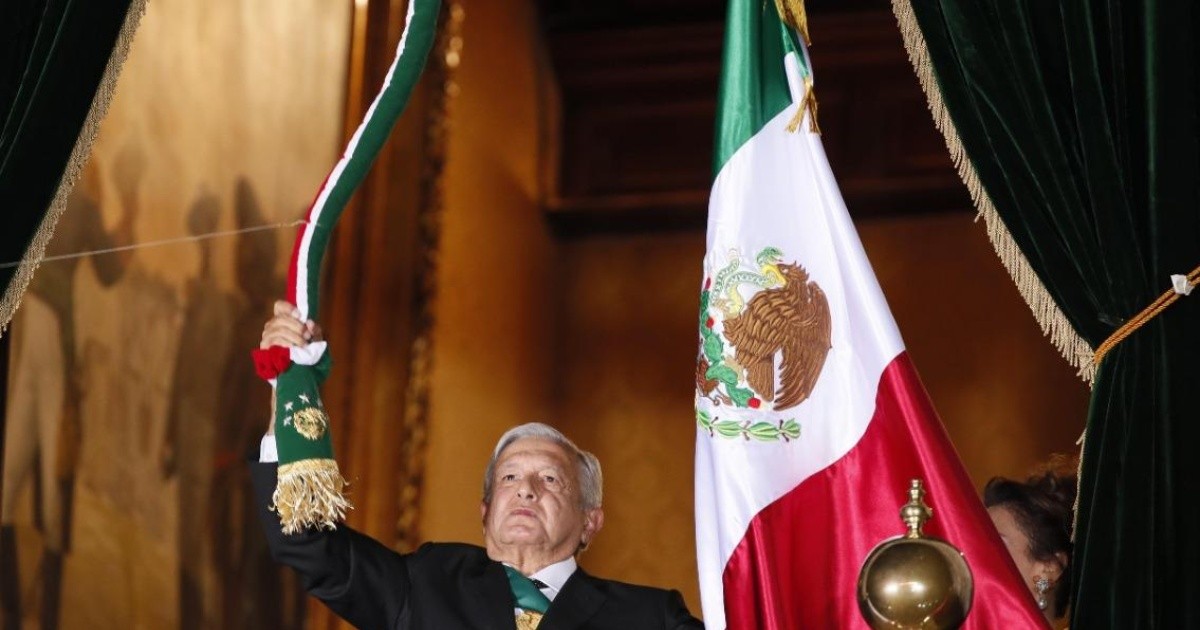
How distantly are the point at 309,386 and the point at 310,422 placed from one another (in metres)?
0.06

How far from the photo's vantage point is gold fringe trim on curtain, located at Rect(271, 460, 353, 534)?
2.79 metres

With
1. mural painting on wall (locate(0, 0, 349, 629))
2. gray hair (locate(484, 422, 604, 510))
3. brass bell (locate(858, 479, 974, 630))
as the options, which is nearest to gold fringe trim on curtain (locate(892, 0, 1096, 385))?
brass bell (locate(858, 479, 974, 630))

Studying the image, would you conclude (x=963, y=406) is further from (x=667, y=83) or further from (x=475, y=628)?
(x=475, y=628)

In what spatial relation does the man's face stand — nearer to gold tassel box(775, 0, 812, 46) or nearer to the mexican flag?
the mexican flag

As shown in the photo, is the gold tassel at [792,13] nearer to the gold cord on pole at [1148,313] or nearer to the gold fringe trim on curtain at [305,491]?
the gold cord on pole at [1148,313]

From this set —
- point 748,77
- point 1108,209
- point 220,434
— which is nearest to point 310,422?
point 748,77

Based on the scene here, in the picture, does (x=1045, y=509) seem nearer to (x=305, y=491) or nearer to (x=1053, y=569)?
(x=1053, y=569)

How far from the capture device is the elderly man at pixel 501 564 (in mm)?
2949

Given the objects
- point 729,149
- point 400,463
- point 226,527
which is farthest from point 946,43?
point 400,463

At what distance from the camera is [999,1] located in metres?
3.03

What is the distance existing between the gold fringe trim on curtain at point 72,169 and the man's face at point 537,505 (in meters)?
0.97

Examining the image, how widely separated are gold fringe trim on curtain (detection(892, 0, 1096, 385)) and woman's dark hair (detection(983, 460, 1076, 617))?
18.1 inches

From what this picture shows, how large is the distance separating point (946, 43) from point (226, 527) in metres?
2.36

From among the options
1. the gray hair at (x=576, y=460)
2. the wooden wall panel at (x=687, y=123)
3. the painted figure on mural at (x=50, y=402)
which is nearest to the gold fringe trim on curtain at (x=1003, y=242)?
the gray hair at (x=576, y=460)
